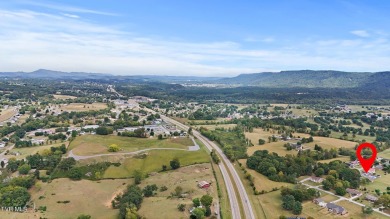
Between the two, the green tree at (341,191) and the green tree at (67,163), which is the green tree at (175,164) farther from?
the green tree at (341,191)

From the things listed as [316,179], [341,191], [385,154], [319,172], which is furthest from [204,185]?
[385,154]

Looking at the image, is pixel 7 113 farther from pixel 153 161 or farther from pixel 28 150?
pixel 153 161

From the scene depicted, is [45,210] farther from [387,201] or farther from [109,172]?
[387,201]

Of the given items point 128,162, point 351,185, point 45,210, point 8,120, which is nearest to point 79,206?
point 45,210

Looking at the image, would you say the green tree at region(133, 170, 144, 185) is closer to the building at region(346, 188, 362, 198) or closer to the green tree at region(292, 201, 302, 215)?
the green tree at region(292, 201, 302, 215)

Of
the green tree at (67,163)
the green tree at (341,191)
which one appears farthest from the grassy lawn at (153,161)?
the green tree at (341,191)

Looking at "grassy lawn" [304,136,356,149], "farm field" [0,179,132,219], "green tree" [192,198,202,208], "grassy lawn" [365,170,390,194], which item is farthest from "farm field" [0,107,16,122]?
"grassy lawn" [365,170,390,194]
